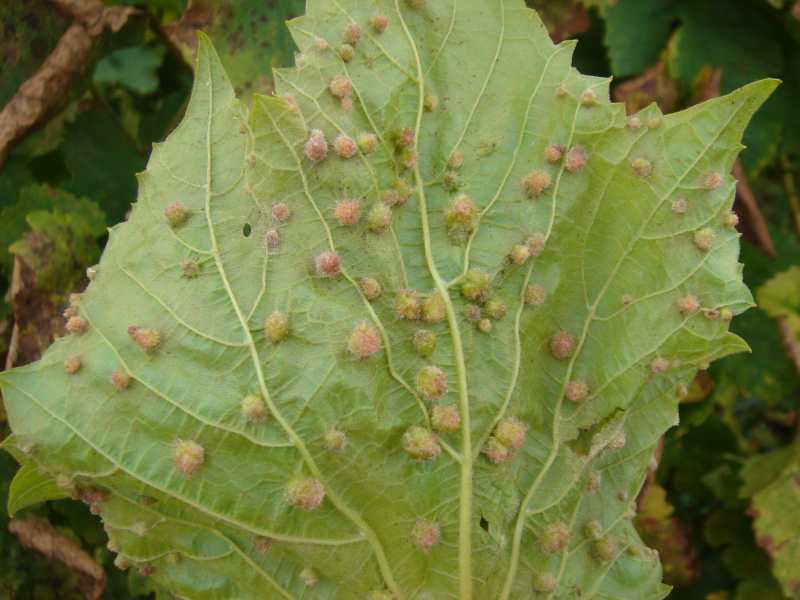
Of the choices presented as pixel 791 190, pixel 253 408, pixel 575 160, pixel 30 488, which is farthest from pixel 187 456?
pixel 791 190

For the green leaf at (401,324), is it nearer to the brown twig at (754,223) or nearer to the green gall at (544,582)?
the green gall at (544,582)

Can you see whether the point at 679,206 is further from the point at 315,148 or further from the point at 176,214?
the point at 176,214

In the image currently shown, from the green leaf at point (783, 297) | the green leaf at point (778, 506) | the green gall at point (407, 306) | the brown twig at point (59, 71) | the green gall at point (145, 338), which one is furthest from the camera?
the green leaf at point (783, 297)

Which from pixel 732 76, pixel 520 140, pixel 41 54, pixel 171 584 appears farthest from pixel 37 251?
pixel 732 76

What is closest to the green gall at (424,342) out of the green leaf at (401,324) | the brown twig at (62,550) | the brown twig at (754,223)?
the green leaf at (401,324)

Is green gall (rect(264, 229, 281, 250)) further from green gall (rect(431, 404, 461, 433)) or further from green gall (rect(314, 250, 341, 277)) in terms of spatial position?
green gall (rect(431, 404, 461, 433))

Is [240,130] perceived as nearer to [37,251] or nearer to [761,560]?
[37,251]
